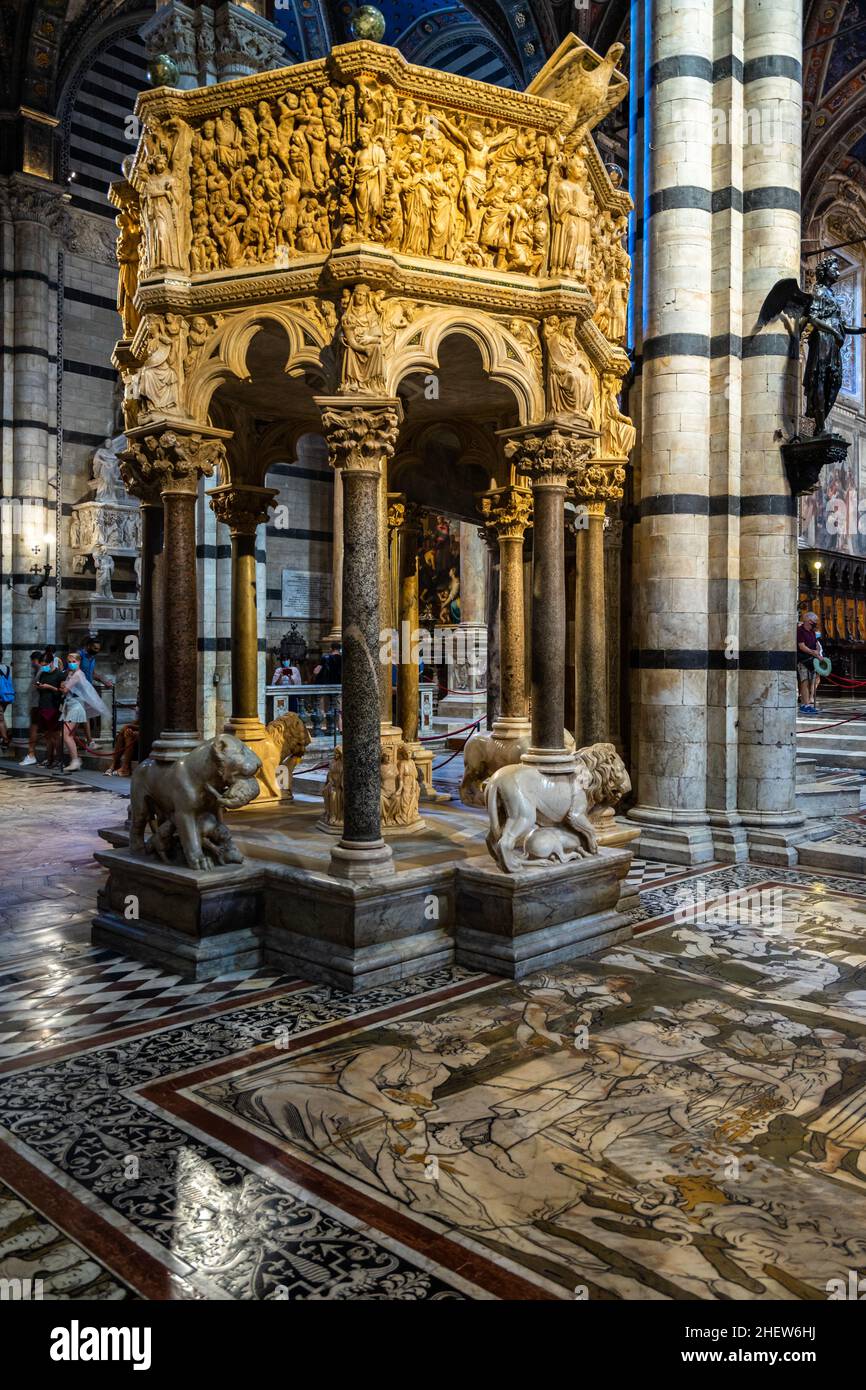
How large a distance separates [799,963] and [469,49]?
1822cm

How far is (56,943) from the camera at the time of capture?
5938 mm

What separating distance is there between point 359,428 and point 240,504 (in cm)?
288

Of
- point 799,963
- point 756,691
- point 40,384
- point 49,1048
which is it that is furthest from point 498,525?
point 40,384

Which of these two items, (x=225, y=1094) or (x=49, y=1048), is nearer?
(x=225, y=1094)

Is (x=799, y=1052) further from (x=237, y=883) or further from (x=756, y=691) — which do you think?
(x=756, y=691)

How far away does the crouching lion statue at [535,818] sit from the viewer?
5.71m

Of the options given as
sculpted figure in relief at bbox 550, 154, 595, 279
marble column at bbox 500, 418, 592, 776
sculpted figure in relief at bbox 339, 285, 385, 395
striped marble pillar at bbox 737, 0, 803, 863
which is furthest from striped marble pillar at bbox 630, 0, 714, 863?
sculpted figure in relief at bbox 339, 285, 385, 395

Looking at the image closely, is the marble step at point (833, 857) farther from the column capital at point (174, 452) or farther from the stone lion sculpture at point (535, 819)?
the column capital at point (174, 452)

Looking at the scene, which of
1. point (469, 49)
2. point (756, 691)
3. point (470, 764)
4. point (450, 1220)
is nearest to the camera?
point (450, 1220)

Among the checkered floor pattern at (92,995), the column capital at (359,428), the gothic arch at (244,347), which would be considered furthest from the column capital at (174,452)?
the checkered floor pattern at (92,995)

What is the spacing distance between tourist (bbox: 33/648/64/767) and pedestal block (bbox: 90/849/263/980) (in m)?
8.97

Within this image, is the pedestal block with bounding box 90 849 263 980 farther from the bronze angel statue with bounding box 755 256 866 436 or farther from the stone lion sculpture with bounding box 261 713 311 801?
the bronze angel statue with bounding box 755 256 866 436

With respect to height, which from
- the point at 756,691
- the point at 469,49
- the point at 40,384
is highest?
the point at 469,49

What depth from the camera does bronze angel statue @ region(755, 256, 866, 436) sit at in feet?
28.7
